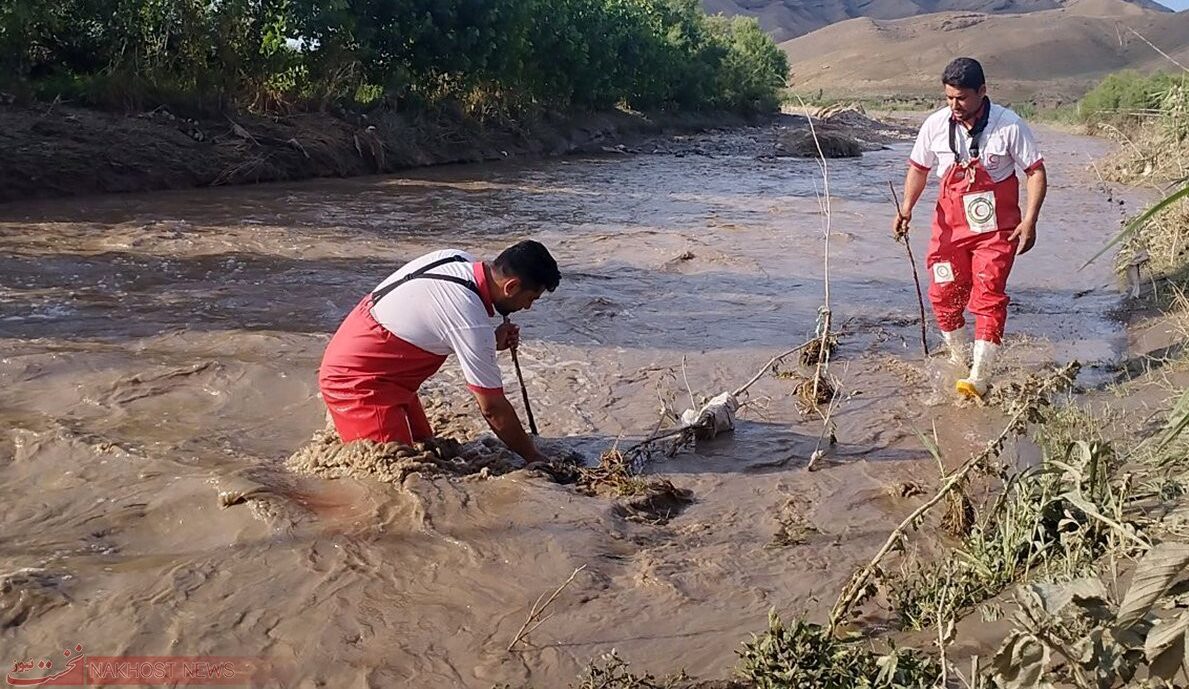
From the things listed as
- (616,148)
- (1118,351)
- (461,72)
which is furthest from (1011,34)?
(1118,351)

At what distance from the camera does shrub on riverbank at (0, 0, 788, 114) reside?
1430 centimetres

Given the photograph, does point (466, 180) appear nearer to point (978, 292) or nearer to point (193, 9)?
point (193, 9)

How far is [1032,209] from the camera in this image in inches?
205

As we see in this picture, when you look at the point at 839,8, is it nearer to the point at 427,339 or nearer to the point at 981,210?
the point at 981,210

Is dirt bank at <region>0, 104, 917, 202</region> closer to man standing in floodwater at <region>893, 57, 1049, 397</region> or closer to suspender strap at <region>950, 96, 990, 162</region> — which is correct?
man standing in floodwater at <region>893, 57, 1049, 397</region>

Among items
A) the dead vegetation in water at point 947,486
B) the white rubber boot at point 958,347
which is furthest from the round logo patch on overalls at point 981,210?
the dead vegetation in water at point 947,486

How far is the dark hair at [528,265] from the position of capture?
12.9ft

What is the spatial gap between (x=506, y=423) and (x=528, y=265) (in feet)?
2.18

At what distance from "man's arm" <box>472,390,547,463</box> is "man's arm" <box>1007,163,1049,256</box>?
9.26 feet

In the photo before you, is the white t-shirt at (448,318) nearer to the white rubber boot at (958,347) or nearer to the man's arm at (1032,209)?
the man's arm at (1032,209)

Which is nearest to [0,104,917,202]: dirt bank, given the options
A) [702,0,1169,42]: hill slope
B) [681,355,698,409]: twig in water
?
[681,355,698,409]: twig in water

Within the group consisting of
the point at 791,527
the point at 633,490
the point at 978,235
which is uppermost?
the point at 978,235

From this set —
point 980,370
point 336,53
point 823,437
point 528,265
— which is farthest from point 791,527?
point 336,53

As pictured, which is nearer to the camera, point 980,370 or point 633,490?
point 633,490
